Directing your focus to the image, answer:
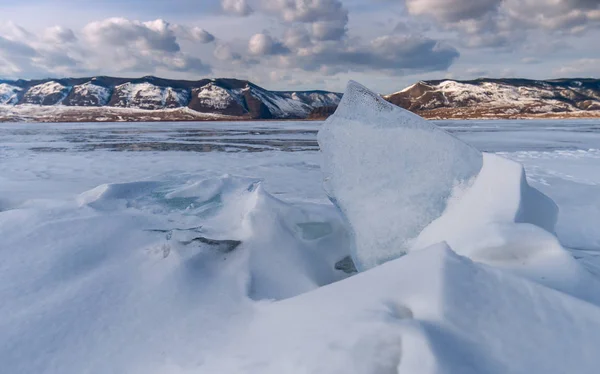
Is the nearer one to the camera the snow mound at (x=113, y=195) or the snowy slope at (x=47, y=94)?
the snow mound at (x=113, y=195)

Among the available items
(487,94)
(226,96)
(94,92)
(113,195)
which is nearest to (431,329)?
(113,195)

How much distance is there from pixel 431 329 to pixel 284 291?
1613 millimetres

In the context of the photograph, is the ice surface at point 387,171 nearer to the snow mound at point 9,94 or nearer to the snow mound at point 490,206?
the snow mound at point 490,206

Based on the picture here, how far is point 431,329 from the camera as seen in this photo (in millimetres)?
2010

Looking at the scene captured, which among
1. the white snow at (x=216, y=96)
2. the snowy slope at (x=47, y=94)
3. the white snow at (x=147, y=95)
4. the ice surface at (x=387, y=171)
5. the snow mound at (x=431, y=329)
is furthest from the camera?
the snowy slope at (x=47, y=94)

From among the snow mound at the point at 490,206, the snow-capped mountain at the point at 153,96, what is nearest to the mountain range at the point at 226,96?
the snow-capped mountain at the point at 153,96

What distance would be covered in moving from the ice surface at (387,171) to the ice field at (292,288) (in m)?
0.03

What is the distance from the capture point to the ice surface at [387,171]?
12.9 ft

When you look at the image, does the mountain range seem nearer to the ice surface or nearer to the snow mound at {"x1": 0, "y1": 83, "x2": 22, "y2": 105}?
the snow mound at {"x1": 0, "y1": 83, "x2": 22, "y2": 105}

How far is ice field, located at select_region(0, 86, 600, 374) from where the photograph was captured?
2.02 metres

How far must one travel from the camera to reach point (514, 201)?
3498 millimetres

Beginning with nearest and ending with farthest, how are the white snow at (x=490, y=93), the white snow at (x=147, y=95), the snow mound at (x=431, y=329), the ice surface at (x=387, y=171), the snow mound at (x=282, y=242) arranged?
the snow mound at (x=431, y=329)
the snow mound at (x=282, y=242)
the ice surface at (x=387, y=171)
the white snow at (x=147, y=95)
the white snow at (x=490, y=93)

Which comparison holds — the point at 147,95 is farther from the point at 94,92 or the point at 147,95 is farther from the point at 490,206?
the point at 490,206

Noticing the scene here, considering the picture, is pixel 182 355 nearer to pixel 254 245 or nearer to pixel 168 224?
pixel 254 245
